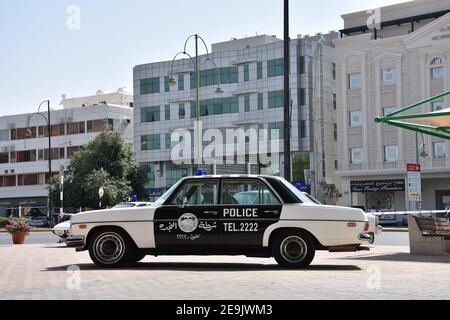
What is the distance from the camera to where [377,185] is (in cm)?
6081

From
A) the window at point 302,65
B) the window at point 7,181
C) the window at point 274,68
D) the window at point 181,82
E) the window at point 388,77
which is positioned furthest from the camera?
the window at point 7,181

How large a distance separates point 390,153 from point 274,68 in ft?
46.5

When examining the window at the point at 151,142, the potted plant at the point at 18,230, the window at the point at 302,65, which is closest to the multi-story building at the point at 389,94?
the window at the point at 302,65

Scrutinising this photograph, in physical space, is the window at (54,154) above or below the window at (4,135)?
below

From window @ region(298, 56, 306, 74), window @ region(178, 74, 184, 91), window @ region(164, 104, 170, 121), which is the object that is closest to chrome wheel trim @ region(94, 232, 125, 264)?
window @ region(298, 56, 306, 74)

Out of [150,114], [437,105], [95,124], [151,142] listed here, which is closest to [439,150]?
[437,105]

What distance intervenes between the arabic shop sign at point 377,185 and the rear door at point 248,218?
48277 mm

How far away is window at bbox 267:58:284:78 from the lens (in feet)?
225

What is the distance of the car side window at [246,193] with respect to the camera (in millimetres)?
13180

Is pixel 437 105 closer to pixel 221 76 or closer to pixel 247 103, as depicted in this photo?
pixel 247 103

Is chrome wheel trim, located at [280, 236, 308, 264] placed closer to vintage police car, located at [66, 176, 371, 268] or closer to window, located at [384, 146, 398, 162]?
vintage police car, located at [66, 176, 371, 268]

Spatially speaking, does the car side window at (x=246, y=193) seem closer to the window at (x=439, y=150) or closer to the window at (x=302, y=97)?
the window at (x=439, y=150)

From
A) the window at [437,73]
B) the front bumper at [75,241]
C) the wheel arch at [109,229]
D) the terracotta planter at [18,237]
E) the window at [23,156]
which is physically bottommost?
the terracotta planter at [18,237]

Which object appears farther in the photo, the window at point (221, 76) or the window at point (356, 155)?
the window at point (221, 76)
